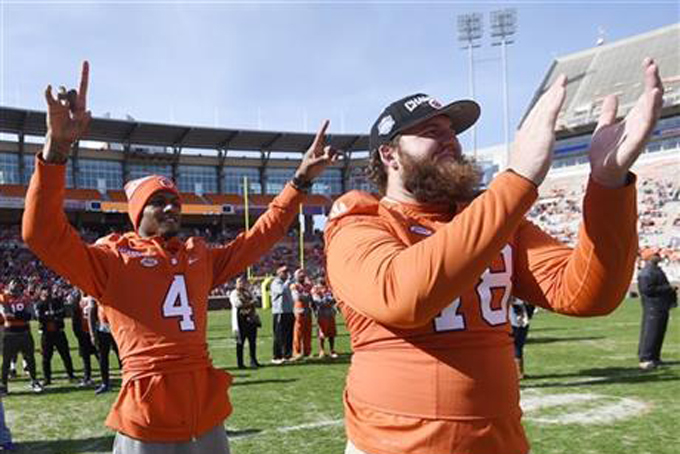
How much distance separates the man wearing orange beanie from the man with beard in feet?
4.88

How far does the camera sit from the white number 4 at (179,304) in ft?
11.8

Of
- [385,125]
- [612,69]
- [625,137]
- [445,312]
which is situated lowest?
[445,312]

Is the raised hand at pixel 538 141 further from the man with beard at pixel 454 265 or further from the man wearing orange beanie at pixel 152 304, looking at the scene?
the man wearing orange beanie at pixel 152 304

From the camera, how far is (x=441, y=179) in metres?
2.04

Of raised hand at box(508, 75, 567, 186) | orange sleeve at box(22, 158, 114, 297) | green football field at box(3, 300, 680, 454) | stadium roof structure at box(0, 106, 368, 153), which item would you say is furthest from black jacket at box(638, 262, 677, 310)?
stadium roof structure at box(0, 106, 368, 153)

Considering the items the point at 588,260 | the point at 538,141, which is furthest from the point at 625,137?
the point at 588,260

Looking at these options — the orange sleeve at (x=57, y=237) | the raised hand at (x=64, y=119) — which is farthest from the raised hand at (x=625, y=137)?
the orange sleeve at (x=57, y=237)

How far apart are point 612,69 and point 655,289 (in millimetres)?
60813

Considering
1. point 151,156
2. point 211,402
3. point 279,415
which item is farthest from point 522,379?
point 151,156

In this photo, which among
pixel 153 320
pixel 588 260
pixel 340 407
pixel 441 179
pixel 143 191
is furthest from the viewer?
pixel 340 407

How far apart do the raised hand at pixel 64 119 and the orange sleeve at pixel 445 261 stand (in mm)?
1615

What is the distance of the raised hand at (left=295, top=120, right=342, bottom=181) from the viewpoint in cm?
416

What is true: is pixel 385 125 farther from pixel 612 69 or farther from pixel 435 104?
pixel 612 69

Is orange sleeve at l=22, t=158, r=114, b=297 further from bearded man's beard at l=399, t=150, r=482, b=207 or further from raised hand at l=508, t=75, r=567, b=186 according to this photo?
raised hand at l=508, t=75, r=567, b=186
